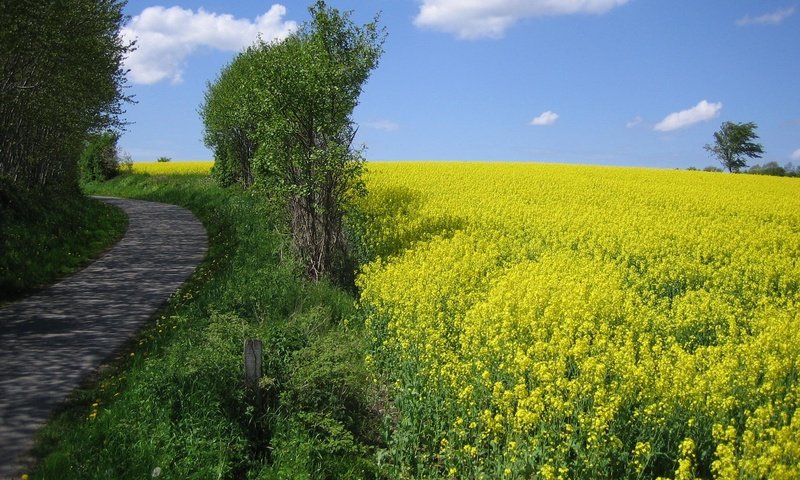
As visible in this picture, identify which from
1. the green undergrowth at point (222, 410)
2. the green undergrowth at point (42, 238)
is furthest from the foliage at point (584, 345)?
the green undergrowth at point (42, 238)

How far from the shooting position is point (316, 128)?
51.5 ft

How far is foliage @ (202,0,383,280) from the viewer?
1539cm

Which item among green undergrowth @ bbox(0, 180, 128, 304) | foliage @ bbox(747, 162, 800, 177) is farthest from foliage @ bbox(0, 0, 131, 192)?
foliage @ bbox(747, 162, 800, 177)

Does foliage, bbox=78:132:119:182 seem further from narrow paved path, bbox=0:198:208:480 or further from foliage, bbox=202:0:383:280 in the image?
foliage, bbox=202:0:383:280

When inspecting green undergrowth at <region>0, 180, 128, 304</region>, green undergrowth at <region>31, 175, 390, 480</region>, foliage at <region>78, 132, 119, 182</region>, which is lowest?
green undergrowth at <region>31, 175, 390, 480</region>

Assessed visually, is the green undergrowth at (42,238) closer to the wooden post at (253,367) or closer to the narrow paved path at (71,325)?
the narrow paved path at (71,325)

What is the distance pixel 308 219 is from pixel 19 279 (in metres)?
6.89

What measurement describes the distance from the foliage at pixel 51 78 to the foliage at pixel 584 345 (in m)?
10.2

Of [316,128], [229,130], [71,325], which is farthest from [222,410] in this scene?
[229,130]

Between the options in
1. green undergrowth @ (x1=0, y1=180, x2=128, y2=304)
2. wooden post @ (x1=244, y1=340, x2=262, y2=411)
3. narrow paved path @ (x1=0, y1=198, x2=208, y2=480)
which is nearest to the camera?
wooden post @ (x1=244, y1=340, x2=262, y2=411)

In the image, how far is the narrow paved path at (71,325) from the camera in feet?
26.2

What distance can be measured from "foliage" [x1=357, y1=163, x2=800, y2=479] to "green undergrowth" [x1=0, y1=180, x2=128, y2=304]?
8.26 meters

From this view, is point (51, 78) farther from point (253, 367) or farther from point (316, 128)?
point (253, 367)

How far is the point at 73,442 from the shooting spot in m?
7.23
